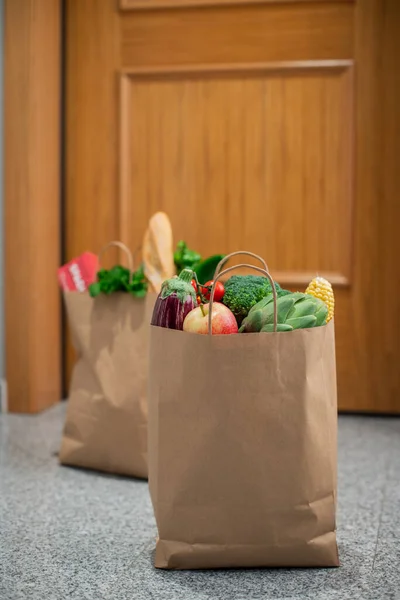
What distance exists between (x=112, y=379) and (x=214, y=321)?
61cm

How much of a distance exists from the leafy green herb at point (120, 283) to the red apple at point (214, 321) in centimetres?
50

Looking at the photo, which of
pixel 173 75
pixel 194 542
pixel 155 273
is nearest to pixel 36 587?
pixel 194 542

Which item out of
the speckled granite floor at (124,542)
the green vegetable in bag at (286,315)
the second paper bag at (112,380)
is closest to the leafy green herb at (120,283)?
the second paper bag at (112,380)

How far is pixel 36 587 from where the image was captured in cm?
116

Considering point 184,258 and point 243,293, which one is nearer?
point 243,293

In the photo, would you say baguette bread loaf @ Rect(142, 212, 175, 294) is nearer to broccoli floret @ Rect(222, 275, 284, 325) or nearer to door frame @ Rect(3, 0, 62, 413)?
broccoli floret @ Rect(222, 275, 284, 325)

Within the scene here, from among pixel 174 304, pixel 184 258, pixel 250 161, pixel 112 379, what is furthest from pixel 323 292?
pixel 250 161

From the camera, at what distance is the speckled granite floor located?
115cm

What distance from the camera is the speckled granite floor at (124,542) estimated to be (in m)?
1.15

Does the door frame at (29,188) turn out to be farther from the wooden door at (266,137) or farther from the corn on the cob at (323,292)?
the corn on the cob at (323,292)

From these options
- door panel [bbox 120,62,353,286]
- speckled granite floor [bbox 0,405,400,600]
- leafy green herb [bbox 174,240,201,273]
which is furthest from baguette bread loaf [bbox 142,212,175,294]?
door panel [bbox 120,62,353,286]

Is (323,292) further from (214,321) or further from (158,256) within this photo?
(158,256)

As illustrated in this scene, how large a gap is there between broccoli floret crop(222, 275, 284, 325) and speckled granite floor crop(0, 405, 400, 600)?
0.41 metres

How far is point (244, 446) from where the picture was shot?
1157 mm
